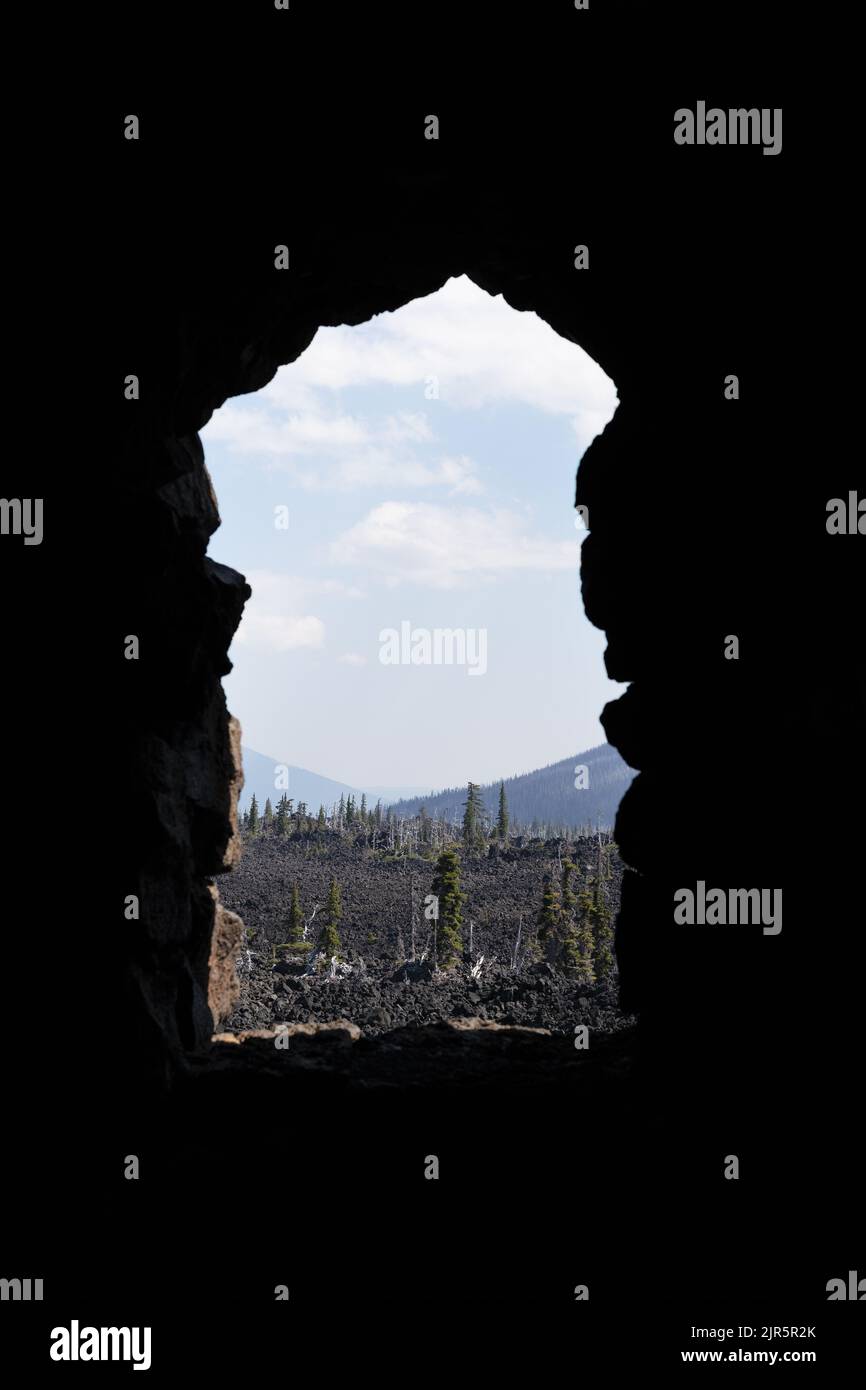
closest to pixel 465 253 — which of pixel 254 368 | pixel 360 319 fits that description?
pixel 360 319

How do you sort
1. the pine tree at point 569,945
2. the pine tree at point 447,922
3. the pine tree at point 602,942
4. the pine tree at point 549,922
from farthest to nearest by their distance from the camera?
the pine tree at point 549,922 < the pine tree at point 447,922 < the pine tree at point 569,945 < the pine tree at point 602,942

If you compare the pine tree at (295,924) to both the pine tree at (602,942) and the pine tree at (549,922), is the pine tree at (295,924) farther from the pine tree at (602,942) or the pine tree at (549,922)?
the pine tree at (602,942)

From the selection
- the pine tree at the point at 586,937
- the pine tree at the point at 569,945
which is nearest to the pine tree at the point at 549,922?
the pine tree at the point at 569,945

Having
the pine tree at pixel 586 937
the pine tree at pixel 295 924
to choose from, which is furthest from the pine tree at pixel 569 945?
the pine tree at pixel 295 924

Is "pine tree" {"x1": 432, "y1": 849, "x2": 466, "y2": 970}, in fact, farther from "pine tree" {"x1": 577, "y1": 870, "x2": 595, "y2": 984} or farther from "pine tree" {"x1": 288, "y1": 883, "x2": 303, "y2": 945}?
"pine tree" {"x1": 288, "y1": 883, "x2": 303, "y2": 945}

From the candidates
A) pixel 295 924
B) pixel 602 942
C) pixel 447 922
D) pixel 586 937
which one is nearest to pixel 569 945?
pixel 602 942

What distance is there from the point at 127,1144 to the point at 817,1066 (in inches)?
307

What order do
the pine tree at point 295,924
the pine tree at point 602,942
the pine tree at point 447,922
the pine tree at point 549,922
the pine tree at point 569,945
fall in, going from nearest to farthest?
the pine tree at point 602,942 < the pine tree at point 569,945 < the pine tree at point 447,922 < the pine tree at point 549,922 < the pine tree at point 295,924

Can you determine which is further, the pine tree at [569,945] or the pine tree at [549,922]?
the pine tree at [549,922]

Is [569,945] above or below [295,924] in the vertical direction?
above

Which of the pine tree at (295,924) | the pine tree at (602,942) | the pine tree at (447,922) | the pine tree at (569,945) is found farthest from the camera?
the pine tree at (295,924)

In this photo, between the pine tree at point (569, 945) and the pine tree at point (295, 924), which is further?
the pine tree at point (295, 924)

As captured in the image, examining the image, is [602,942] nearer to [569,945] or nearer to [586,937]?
[569,945]

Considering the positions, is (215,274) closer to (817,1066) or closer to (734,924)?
(734,924)
